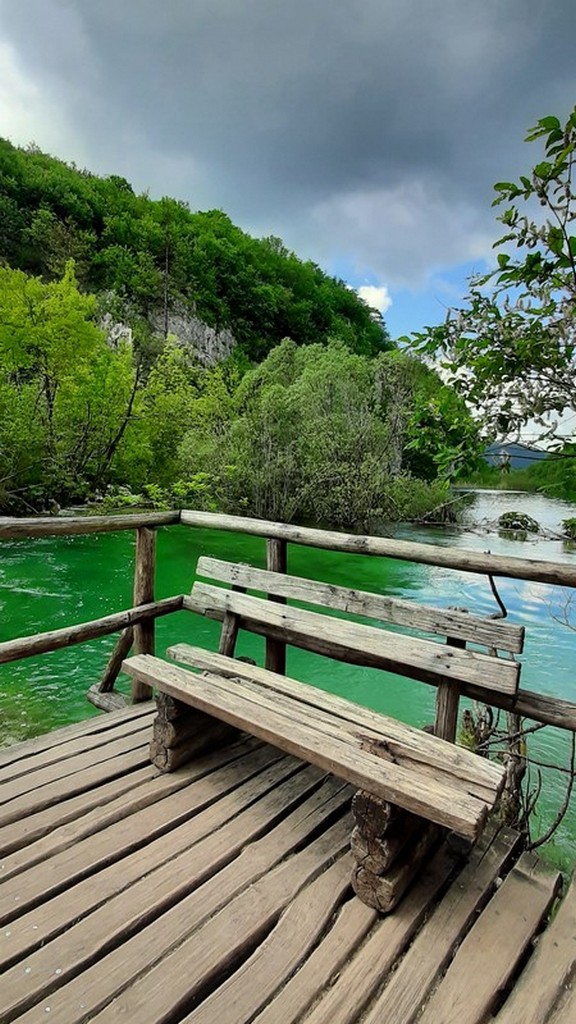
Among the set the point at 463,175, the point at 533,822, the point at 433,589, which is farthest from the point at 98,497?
the point at 533,822

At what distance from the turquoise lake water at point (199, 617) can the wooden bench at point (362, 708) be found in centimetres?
95

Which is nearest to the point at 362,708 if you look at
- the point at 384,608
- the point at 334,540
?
the point at 384,608

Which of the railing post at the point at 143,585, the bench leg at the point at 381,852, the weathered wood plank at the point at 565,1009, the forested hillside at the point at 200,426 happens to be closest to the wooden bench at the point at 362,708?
the bench leg at the point at 381,852

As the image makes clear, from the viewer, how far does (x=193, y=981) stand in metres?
1.25

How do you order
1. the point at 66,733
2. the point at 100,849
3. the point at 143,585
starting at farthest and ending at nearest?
the point at 143,585, the point at 66,733, the point at 100,849

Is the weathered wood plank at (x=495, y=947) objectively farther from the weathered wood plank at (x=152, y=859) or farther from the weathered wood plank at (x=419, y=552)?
the weathered wood plank at (x=419, y=552)

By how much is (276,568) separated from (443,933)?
169 centimetres

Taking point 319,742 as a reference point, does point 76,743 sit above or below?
below

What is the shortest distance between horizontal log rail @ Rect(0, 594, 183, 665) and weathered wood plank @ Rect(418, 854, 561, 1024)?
199cm

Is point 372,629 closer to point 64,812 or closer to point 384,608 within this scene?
point 384,608

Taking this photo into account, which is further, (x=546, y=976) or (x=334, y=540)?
(x=334, y=540)

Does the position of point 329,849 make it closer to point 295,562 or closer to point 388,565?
point 295,562

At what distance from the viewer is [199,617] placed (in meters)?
7.59

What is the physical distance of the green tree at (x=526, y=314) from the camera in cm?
183
